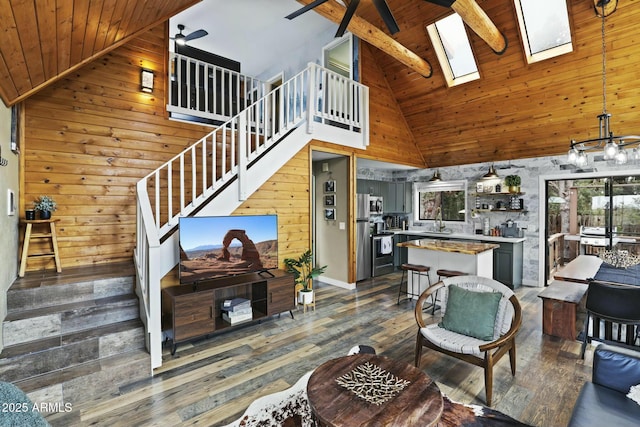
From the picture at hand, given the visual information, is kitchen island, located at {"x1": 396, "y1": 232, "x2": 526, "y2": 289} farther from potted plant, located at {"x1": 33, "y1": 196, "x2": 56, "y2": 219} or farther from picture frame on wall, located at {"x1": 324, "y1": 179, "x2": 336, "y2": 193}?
potted plant, located at {"x1": 33, "y1": 196, "x2": 56, "y2": 219}

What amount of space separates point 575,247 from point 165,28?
814 centimetres

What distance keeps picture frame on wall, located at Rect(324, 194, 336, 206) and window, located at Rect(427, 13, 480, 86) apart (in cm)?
295

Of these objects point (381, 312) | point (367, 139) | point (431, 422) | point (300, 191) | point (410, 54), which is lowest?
point (381, 312)

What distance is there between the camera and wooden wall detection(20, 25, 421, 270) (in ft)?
12.1

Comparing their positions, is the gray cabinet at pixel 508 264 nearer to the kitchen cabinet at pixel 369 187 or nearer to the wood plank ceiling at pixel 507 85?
the wood plank ceiling at pixel 507 85

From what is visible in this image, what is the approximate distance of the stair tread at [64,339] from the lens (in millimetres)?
2465

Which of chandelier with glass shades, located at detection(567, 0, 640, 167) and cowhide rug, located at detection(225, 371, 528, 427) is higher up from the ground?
chandelier with glass shades, located at detection(567, 0, 640, 167)

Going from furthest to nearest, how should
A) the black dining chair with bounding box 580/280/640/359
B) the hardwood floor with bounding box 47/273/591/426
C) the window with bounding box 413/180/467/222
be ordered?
the window with bounding box 413/180/467/222, the black dining chair with bounding box 580/280/640/359, the hardwood floor with bounding box 47/273/591/426

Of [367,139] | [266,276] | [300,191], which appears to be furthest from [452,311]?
[367,139]

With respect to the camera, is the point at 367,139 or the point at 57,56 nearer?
the point at 57,56

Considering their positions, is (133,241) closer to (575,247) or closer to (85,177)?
(85,177)

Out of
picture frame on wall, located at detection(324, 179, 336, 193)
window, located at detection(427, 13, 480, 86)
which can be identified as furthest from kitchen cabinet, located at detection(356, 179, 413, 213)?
window, located at detection(427, 13, 480, 86)

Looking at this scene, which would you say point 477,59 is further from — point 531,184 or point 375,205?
point 375,205

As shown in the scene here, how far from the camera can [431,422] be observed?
4.78ft
